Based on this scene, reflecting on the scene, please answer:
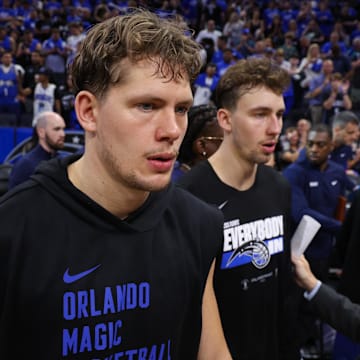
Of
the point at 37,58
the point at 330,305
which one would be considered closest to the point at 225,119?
the point at 330,305

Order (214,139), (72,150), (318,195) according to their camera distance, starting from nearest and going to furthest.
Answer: (214,139), (318,195), (72,150)

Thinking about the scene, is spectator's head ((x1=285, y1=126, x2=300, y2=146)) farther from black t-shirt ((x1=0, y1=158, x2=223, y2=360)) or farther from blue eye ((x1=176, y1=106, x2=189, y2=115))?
blue eye ((x1=176, y1=106, x2=189, y2=115))

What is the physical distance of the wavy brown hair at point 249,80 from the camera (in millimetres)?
2787

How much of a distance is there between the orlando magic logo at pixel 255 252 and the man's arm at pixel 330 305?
9.3 inches

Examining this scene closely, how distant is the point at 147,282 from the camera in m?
1.64

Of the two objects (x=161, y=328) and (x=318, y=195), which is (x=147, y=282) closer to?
(x=161, y=328)

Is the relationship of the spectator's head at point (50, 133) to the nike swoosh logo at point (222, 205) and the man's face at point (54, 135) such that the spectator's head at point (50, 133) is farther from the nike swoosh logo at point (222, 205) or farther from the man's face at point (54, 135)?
the nike swoosh logo at point (222, 205)

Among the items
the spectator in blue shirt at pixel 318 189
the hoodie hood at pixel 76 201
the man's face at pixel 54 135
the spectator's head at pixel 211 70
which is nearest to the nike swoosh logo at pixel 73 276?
the hoodie hood at pixel 76 201

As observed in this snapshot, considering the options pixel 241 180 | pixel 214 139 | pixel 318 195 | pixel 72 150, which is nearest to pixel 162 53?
pixel 241 180

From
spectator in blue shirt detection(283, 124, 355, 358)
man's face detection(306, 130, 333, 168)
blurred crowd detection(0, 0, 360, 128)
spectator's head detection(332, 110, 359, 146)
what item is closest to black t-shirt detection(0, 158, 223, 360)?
spectator in blue shirt detection(283, 124, 355, 358)

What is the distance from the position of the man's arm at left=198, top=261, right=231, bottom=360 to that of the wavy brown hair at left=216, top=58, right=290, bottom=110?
1.20 meters

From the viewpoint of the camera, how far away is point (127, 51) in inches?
60.3

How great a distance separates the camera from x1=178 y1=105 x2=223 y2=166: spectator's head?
11.6 ft

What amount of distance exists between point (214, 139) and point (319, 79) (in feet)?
32.3
